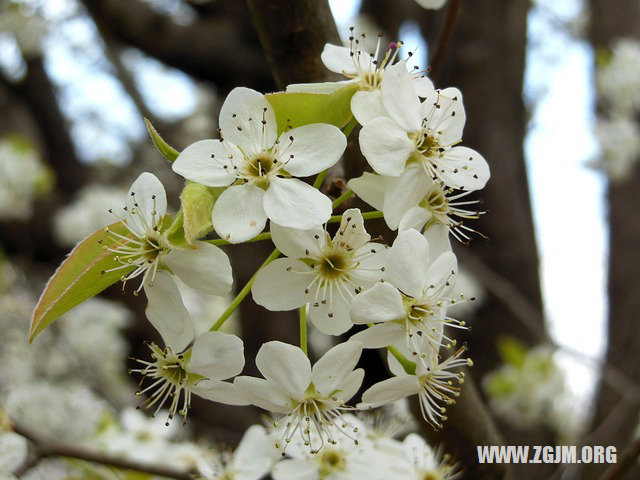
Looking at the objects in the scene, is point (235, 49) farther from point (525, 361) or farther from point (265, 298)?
point (265, 298)

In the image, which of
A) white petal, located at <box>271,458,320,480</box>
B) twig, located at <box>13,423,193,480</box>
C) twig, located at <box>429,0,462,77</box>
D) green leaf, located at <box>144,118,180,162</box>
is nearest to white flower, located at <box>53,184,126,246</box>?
twig, located at <box>13,423,193,480</box>

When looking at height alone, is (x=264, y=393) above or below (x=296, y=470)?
above

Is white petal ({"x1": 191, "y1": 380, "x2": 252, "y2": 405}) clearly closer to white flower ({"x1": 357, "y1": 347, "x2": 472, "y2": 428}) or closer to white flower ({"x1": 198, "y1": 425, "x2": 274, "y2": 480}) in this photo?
white flower ({"x1": 357, "y1": 347, "x2": 472, "y2": 428})

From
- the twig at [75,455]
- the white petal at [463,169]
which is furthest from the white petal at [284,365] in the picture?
the twig at [75,455]

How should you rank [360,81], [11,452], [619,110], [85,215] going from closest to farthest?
[360,81]
[11,452]
[85,215]
[619,110]

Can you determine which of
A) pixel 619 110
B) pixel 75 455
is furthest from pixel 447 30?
pixel 619 110

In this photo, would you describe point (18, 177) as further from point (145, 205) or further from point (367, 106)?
point (367, 106)

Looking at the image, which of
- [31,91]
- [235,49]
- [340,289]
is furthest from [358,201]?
[31,91]
